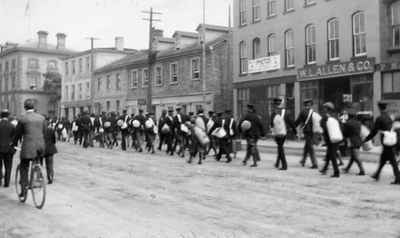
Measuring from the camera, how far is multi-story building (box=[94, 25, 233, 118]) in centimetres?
3766

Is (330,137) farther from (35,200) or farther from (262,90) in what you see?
(262,90)

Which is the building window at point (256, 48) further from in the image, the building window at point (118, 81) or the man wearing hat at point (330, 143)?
the building window at point (118, 81)

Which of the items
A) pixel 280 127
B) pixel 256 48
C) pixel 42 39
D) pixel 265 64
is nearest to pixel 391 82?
pixel 265 64

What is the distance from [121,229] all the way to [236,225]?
1.56 metres

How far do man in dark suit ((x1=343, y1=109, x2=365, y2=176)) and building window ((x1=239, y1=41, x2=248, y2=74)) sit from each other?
20.2 meters

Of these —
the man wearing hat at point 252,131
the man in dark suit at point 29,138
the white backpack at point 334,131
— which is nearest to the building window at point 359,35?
the man wearing hat at point 252,131

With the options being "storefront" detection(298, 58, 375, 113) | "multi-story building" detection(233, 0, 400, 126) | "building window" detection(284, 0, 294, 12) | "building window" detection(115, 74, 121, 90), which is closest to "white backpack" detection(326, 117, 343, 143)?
"storefront" detection(298, 58, 375, 113)

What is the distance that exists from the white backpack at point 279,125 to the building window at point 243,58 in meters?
19.0

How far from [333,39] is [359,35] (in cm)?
176

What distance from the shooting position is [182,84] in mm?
39875

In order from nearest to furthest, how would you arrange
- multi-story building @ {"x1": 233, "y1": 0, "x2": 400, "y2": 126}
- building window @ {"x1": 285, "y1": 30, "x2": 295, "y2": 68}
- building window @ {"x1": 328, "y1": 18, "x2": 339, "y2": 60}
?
multi-story building @ {"x1": 233, "y1": 0, "x2": 400, "y2": 126} → building window @ {"x1": 328, "y1": 18, "x2": 339, "y2": 60} → building window @ {"x1": 285, "y1": 30, "x2": 295, "y2": 68}

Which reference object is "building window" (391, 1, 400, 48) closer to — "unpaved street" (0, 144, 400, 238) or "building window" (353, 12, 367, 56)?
"building window" (353, 12, 367, 56)

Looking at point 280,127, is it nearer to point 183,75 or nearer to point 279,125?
point 279,125

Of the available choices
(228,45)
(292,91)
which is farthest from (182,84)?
(292,91)
